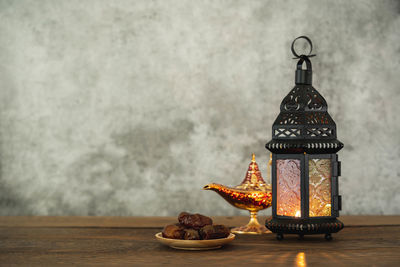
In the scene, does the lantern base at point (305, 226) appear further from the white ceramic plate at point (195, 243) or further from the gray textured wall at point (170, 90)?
the gray textured wall at point (170, 90)

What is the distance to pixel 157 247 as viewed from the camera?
1.12 meters

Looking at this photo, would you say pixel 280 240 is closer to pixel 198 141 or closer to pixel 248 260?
pixel 248 260

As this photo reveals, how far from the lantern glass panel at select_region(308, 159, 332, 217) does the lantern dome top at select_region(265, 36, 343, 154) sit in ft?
0.11

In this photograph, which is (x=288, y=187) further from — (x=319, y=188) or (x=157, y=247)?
(x=157, y=247)

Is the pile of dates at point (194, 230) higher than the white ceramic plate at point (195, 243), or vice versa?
the pile of dates at point (194, 230)

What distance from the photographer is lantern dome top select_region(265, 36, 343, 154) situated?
118 centimetres

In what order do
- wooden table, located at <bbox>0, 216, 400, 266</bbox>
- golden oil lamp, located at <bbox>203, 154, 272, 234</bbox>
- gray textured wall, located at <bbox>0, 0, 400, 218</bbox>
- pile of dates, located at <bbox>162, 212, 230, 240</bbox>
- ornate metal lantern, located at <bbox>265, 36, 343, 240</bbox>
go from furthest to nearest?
gray textured wall, located at <bbox>0, 0, 400, 218</bbox> → golden oil lamp, located at <bbox>203, 154, 272, 234</bbox> → ornate metal lantern, located at <bbox>265, 36, 343, 240</bbox> → pile of dates, located at <bbox>162, 212, 230, 240</bbox> → wooden table, located at <bbox>0, 216, 400, 266</bbox>

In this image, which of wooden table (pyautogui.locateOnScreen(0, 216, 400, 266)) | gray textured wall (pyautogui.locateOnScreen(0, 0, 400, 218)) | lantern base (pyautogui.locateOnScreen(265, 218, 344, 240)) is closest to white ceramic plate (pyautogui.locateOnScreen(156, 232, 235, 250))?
wooden table (pyautogui.locateOnScreen(0, 216, 400, 266))

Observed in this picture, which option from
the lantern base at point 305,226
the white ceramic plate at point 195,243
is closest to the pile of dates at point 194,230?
the white ceramic plate at point 195,243

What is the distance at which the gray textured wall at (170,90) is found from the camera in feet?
9.35

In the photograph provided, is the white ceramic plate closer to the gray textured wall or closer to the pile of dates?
the pile of dates

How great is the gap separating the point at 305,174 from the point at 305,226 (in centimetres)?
12

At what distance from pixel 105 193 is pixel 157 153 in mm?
365

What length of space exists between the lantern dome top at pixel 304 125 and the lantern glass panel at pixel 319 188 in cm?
3
